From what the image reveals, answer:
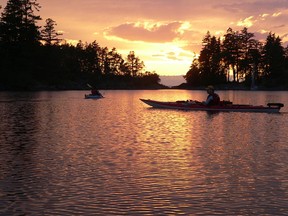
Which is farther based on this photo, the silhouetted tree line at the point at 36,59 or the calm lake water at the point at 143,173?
the silhouetted tree line at the point at 36,59

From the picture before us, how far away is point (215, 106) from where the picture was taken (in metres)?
39.0

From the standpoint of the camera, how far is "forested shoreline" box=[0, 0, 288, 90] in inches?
3969

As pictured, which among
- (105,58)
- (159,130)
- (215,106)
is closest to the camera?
(159,130)

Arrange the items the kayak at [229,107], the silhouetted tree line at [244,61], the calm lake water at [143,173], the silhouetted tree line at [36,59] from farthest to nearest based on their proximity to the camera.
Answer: the silhouetted tree line at [244,61], the silhouetted tree line at [36,59], the kayak at [229,107], the calm lake water at [143,173]

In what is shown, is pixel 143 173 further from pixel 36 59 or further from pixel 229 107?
pixel 36 59

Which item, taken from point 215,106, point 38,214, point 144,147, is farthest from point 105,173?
point 215,106

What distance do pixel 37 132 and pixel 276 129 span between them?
13.8 metres

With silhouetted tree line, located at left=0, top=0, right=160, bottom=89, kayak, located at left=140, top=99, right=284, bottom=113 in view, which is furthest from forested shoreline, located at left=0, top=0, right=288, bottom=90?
kayak, located at left=140, top=99, right=284, bottom=113

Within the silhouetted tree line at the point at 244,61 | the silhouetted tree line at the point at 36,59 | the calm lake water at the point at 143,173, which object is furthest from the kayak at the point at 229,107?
the silhouetted tree line at the point at 244,61

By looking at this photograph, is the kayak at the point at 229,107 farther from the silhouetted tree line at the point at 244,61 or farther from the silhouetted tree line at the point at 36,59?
the silhouetted tree line at the point at 244,61

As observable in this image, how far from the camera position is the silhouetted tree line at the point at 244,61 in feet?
430

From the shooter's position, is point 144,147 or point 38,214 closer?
point 38,214

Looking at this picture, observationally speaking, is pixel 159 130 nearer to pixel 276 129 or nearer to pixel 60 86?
pixel 276 129

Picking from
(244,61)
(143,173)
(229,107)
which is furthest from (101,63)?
(143,173)
